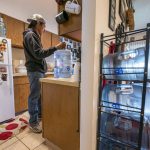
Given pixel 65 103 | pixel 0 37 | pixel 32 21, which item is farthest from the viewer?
pixel 0 37

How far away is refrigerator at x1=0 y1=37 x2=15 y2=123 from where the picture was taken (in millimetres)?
1828

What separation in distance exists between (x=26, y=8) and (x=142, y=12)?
2.36m

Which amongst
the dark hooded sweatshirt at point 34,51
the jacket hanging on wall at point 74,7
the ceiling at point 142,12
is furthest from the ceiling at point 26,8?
the ceiling at point 142,12

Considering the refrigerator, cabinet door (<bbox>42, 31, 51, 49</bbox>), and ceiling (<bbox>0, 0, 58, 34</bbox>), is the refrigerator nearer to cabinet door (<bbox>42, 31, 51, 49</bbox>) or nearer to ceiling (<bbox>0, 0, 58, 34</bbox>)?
ceiling (<bbox>0, 0, 58, 34</bbox>)

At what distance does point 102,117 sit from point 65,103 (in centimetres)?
33

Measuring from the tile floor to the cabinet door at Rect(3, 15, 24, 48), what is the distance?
5.98 ft

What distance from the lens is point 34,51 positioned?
57.1 inches

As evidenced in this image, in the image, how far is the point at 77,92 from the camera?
892mm

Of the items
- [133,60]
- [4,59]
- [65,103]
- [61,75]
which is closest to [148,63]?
[133,60]

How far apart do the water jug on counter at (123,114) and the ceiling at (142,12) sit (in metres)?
2.18

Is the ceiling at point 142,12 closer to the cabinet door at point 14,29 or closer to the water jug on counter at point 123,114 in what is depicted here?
the water jug on counter at point 123,114

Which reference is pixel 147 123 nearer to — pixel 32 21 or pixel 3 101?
pixel 32 21

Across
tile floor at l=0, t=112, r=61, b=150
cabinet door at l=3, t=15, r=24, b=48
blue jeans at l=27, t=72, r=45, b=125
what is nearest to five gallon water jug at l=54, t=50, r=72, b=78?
blue jeans at l=27, t=72, r=45, b=125

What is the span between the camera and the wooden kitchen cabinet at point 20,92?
227cm
